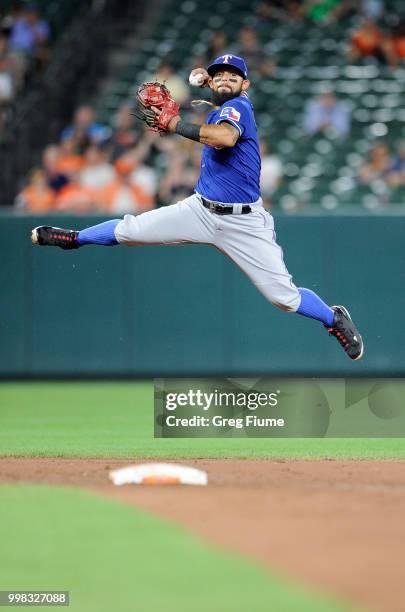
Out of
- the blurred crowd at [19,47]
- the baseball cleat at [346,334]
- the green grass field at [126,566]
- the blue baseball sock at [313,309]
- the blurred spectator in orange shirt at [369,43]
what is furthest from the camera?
the blurred spectator in orange shirt at [369,43]

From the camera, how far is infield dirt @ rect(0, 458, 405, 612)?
4.89 meters

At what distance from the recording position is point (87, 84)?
55.6ft

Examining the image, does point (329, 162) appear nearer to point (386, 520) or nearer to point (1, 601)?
point (386, 520)

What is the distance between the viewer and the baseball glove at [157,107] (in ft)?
24.8

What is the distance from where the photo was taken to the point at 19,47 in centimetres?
1622

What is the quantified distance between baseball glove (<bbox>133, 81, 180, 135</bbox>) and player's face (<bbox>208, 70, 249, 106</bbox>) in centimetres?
35

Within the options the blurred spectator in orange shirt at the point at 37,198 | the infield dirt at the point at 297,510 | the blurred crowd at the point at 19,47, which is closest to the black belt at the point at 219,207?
the infield dirt at the point at 297,510

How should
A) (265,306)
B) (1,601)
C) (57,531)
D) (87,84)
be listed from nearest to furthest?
1. (1,601)
2. (57,531)
3. (265,306)
4. (87,84)

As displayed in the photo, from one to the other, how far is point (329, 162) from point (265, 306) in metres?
2.93

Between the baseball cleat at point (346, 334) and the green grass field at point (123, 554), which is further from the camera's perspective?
the baseball cleat at point (346, 334)

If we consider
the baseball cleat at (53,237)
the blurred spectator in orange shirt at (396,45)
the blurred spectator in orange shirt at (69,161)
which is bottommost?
the baseball cleat at (53,237)

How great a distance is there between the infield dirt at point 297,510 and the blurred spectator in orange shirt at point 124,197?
531cm

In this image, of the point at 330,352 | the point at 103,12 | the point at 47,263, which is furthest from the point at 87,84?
the point at 330,352

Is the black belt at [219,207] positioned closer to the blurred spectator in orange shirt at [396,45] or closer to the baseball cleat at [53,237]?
the baseball cleat at [53,237]
